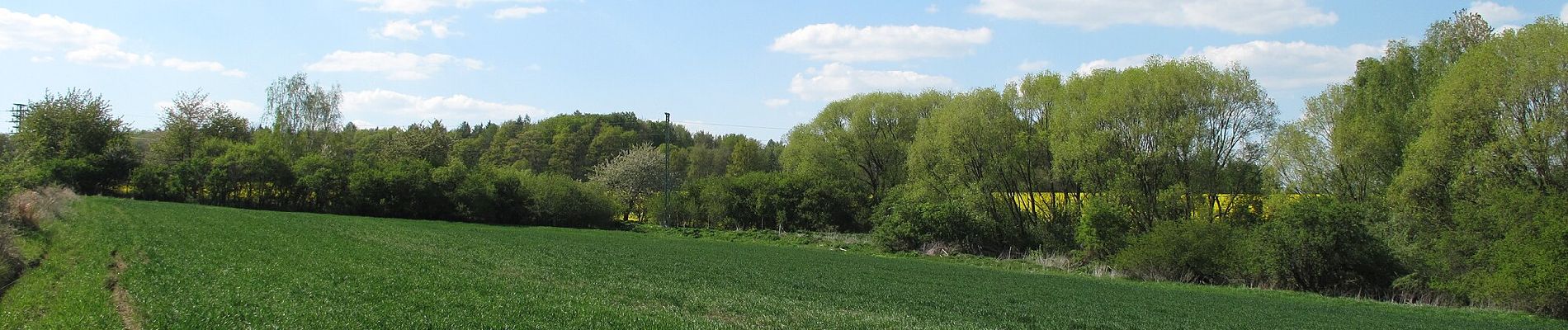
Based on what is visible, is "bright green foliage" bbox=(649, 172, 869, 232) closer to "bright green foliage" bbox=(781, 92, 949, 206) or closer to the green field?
"bright green foliage" bbox=(781, 92, 949, 206)

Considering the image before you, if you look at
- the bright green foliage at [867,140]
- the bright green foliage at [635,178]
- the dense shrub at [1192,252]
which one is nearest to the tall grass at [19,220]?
the dense shrub at [1192,252]

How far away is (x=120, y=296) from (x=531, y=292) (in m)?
7.60

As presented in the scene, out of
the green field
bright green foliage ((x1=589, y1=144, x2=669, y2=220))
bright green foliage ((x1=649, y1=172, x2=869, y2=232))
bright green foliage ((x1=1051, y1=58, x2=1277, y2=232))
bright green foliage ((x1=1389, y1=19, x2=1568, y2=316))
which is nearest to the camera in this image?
the green field

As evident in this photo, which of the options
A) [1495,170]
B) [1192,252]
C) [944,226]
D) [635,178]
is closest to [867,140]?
[944,226]

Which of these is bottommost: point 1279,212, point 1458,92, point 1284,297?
point 1284,297

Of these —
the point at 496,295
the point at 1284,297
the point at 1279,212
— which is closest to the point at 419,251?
the point at 496,295

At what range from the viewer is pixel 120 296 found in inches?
611

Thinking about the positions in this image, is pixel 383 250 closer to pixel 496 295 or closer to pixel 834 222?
pixel 496 295

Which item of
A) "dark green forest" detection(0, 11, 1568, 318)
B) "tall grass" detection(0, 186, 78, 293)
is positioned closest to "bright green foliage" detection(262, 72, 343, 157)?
"dark green forest" detection(0, 11, 1568, 318)

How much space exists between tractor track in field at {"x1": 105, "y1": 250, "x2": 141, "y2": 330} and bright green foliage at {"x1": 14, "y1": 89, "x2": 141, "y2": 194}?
50.4 m

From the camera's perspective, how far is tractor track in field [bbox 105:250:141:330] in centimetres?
1322

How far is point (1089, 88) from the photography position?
168 feet

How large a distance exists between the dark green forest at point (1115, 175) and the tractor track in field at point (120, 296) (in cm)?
835

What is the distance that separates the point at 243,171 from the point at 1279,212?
69.0 meters
